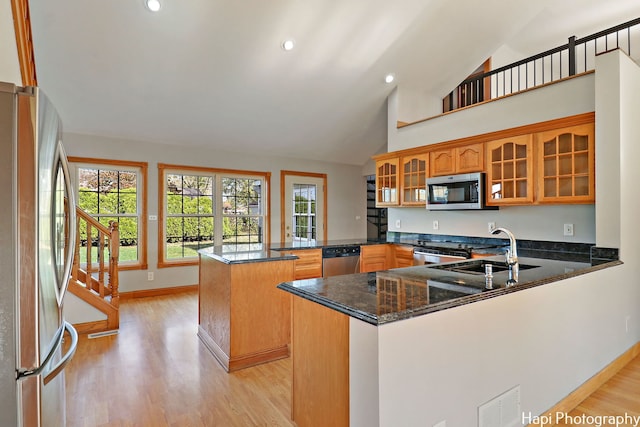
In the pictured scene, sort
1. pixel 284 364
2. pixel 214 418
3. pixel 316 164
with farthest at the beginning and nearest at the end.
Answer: pixel 316 164
pixel 284 364
pixel 214 418

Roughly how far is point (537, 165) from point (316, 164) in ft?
13.6

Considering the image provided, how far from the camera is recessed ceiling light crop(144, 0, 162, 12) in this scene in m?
3.21

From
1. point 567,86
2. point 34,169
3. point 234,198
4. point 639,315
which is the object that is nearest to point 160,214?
point 234,198

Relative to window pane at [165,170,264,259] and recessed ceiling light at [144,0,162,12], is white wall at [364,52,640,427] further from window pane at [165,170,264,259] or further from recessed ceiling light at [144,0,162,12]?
window pane at [165,170,264,259]

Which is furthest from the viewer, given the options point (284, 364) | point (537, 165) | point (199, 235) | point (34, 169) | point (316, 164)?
point (316, 164)

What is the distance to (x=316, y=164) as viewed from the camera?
6902 millimetres

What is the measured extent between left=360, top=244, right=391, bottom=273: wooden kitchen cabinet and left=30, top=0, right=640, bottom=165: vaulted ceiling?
218 centimetres

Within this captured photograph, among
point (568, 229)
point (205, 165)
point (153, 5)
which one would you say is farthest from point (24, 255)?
point (205, 165)

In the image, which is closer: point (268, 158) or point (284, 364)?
point (284, 364)

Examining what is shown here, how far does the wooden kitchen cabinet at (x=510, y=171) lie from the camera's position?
3.47 metres

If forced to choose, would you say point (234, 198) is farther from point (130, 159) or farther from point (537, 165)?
point (537, 165)

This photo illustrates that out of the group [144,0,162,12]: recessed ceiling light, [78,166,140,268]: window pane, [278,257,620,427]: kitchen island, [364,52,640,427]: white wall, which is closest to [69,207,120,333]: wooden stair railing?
[78,166,140,268]: window pane

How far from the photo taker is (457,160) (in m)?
4.12

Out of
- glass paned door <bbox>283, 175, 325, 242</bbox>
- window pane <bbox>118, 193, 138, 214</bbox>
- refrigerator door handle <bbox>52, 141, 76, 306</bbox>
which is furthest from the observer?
glass paned door <bbox>283, 175, 325, 242</bbox>
